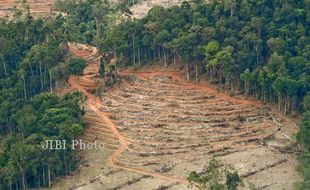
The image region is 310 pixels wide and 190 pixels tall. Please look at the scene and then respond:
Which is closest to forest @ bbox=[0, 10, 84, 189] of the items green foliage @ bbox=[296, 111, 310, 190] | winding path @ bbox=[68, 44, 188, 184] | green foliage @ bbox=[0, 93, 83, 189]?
green foliage @ bbox=[0, 93, 83, 189]

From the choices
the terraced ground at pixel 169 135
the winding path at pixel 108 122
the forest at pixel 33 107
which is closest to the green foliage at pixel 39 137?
the forest at pixel 33 107

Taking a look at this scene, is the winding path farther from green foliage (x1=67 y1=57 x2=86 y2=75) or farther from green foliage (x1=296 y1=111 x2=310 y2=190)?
green foliage (x1=296 y1=111 x2=310 y2=190)

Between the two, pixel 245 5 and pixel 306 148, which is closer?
pixel 306 148

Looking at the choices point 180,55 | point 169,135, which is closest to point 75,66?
point 180,55

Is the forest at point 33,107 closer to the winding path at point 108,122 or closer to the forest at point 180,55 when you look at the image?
→ the forest at point 180,55

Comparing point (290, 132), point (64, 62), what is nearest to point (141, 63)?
point (64, 62)

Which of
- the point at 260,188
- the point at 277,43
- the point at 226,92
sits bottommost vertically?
the point at 260,188

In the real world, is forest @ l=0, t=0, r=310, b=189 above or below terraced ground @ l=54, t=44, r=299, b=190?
above

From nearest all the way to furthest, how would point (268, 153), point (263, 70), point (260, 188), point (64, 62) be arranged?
point (260, 188) < point (268, 153) < point (263, 70) < point (64, 62)

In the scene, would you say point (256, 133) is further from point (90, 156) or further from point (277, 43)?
point (90, 156)
